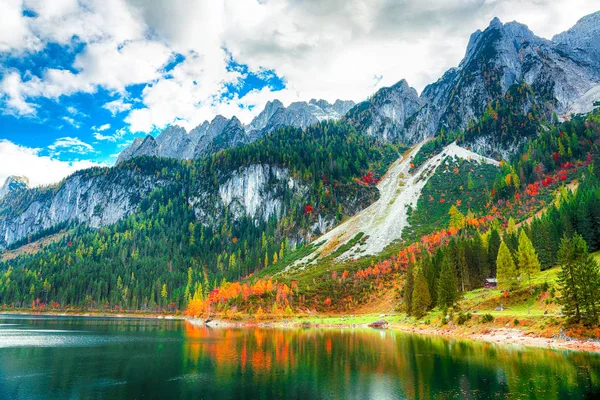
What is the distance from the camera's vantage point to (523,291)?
78312 mm

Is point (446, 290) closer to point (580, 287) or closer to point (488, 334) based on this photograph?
point (488, 334)

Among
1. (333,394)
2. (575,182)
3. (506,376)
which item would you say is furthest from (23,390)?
(575,182)

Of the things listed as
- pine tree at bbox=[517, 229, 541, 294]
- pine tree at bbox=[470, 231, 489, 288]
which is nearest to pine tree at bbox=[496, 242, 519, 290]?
pine tree at bbox=[517, 229, 541, 294]

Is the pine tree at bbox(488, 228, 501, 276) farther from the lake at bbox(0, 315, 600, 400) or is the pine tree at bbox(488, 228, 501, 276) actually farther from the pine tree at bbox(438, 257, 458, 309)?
the lake at bbox(0, 315, 600, 400)

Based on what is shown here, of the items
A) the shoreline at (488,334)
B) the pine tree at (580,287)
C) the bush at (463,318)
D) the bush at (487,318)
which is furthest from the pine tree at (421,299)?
the pine tree at (580,287)

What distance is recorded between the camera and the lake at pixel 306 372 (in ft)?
113

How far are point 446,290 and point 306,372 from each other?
189ft

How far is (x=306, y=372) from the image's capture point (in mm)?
44750

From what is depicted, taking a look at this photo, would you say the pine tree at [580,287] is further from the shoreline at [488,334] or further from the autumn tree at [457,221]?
the autumn tree at [457,221]

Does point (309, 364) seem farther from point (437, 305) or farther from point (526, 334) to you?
point (437, 305)

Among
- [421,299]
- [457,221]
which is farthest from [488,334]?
[457,221]

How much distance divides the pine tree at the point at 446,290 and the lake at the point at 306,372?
2520 centimetres

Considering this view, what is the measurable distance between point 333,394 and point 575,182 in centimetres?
17979

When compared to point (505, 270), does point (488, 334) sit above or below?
below
